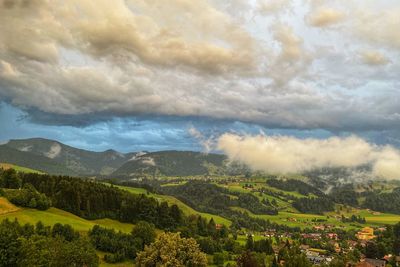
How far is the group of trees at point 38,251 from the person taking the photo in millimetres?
78250

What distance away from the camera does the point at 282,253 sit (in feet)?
518

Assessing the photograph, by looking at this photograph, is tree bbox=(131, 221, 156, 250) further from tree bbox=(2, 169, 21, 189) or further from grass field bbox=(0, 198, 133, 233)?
tree bbox=(2, 169, 21, 189)

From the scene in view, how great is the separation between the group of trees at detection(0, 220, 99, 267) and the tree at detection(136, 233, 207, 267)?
1400cm

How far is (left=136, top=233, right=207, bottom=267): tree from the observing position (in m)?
88.6

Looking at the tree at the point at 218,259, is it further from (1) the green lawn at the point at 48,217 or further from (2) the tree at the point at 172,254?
(2) the tree at the point at 172,254

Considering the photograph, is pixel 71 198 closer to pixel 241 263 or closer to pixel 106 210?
pixel 106 210

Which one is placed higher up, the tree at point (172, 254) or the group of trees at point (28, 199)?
the group of trees at point (28, 199)

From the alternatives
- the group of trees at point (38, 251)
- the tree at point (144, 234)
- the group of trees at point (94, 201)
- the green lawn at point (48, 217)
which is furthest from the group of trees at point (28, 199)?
the tree at point (144, 234)

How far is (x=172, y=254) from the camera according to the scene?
88875 mm

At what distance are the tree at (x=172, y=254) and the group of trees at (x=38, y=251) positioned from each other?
14.0 m

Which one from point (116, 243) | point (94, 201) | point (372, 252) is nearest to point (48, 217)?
point (116, 243)

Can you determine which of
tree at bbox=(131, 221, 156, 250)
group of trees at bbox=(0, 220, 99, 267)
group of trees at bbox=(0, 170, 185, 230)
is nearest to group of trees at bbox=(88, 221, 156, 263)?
tree at bbox=(131, 221, 156, 250)

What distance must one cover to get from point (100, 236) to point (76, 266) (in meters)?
36.4

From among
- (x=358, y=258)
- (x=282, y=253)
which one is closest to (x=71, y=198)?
(x=282, y=253)
